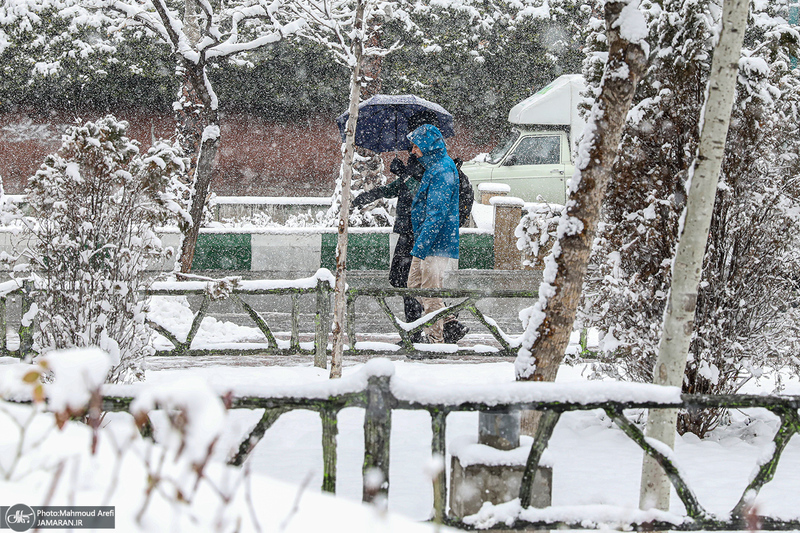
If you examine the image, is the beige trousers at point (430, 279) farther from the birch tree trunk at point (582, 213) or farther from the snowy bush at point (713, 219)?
the birch tree trunk at point (582, 213)

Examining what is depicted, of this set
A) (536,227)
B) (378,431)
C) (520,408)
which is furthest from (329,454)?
(536,227)

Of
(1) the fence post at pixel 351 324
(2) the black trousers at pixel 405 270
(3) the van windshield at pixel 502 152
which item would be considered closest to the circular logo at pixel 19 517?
(1) the fence post at pixel 351 324

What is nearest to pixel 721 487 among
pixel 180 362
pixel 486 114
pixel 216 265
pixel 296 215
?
pixel 180 362

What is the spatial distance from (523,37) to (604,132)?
63.5ft

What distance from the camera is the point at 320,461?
14.3ft

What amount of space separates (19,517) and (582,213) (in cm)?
265

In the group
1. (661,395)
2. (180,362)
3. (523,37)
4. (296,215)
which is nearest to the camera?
(661,395)

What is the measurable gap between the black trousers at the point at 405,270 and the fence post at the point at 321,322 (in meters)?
1.06

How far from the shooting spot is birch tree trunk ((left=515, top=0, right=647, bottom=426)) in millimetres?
3473

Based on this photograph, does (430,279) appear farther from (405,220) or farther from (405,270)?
(405,220)

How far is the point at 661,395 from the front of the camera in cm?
281

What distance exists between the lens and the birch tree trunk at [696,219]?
→ 10.6 ft

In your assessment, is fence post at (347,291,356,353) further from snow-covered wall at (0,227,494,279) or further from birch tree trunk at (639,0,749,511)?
snow-covered wall at (0,227,494,279)

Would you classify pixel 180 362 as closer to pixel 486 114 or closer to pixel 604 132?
pixel 604 132
